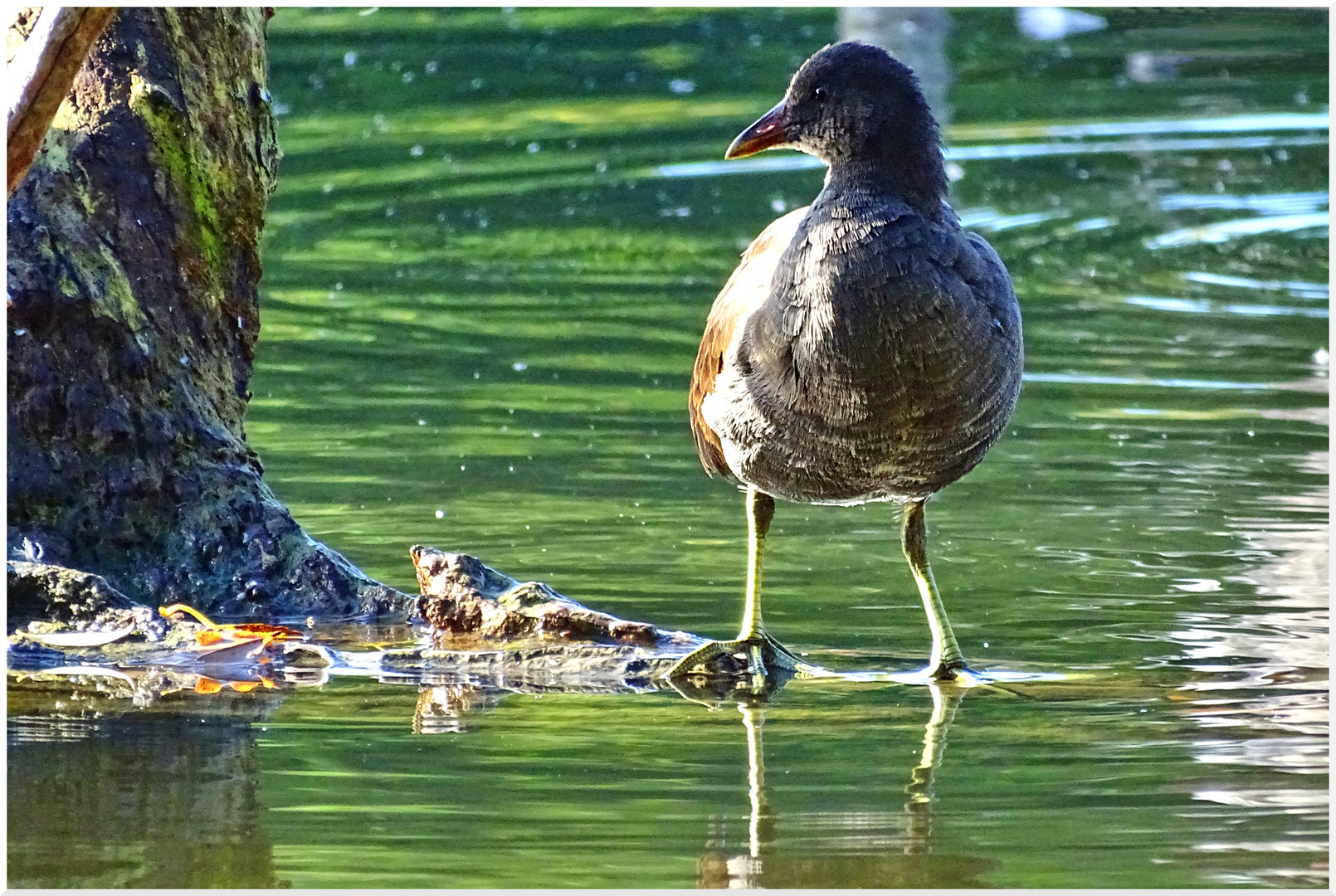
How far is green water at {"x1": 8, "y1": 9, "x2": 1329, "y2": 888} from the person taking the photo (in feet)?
15.8

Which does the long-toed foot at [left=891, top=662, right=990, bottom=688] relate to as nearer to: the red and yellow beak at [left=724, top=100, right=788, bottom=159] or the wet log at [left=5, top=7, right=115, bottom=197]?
the red and yellow beak at [left=724, top=100, right=788, bottom=159]

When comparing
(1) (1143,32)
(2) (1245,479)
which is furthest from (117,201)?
(1) (1143,32)

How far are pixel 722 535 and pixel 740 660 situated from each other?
1.53 m

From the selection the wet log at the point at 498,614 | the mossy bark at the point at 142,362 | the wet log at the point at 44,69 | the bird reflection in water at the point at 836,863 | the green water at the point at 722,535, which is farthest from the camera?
the mossy bark at the point at 142,362

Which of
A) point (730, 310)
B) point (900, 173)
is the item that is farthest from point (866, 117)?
point (730, 310)

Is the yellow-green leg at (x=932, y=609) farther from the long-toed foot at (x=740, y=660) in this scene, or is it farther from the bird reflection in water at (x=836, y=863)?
the bird reflection in water at (x=836, y=863)

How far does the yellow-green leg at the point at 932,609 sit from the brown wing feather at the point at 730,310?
0.59 m

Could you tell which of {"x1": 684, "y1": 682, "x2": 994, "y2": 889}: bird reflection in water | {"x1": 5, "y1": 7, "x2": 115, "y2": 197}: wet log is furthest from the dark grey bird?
{"x1": 5, "y1": 7, "x2": 115, "y2": 197}: wet log

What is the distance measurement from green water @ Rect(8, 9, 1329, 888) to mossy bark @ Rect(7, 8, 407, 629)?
0.67 m

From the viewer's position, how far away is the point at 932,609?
6.42 metres

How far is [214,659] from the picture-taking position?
6.10 meters

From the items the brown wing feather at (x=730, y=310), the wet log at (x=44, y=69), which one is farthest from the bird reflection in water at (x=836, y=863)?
the wet log at (x=44, y=69)

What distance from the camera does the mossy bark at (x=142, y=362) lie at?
21.1ft

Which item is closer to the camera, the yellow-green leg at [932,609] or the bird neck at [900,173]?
the bird neck at [900,173]
